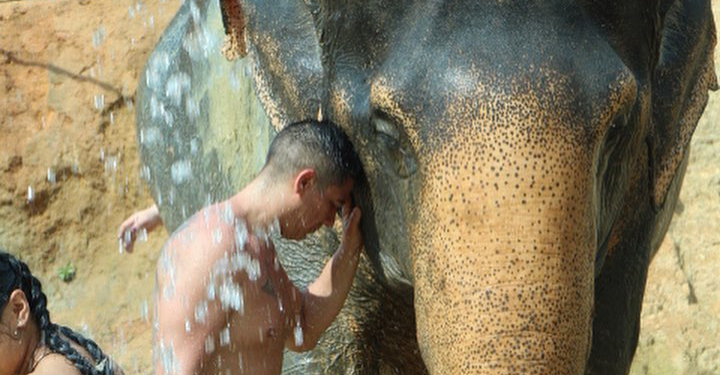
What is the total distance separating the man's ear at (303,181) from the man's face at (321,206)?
0.03ft

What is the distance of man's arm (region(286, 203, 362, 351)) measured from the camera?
10.4 feet

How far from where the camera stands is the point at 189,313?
10.7 ft

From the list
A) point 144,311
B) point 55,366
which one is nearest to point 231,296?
point 55,366

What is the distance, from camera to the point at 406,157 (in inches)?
108

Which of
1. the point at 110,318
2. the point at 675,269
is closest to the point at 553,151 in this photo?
the point at 675,269

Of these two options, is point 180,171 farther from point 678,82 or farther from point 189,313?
point 678,82

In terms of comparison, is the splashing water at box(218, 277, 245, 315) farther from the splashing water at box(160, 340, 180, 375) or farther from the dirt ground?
the dirt ground

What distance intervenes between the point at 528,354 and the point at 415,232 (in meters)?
0.38

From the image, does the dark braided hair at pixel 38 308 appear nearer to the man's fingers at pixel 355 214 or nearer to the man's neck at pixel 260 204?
the man's neck at pixel 260 204

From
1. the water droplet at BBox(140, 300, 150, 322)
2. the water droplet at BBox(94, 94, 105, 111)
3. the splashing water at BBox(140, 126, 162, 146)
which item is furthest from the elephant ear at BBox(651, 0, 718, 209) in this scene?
the water droplet at BBox(94, 94, 105, 111)

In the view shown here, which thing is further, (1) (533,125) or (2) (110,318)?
(2) (110,318)

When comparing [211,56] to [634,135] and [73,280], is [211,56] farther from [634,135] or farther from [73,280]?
[73,280]

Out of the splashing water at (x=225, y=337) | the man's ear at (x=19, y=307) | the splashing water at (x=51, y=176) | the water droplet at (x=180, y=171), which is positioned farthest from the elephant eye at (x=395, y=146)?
the splashing water at (x=51, y=176)

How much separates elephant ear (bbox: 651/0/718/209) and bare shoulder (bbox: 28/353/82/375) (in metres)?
1.23
